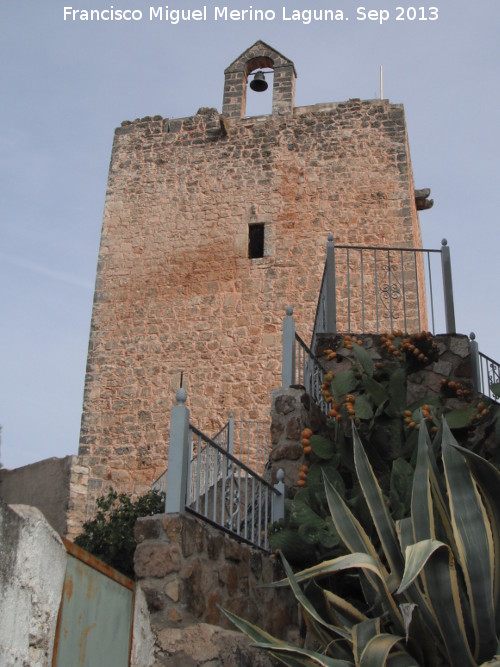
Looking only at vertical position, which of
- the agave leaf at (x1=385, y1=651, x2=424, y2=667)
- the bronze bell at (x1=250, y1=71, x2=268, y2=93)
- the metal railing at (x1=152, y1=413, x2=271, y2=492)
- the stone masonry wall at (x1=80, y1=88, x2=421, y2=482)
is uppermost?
the bronze bell at (x1=250, y1=71, x2=268, y2=93)

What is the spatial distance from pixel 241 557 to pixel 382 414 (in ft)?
4.14

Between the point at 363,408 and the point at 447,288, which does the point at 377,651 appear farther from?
the point at 447,288

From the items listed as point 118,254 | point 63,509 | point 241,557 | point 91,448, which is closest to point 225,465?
point 241,557

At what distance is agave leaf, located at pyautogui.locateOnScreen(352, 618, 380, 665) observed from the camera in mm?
3307

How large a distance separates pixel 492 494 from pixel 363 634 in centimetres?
76

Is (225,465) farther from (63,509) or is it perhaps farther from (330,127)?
(330,127)

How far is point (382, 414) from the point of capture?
5.15 m

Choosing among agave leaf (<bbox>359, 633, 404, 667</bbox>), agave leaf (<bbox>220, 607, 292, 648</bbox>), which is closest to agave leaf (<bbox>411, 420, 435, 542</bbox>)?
agave leaf (<bbox>359, 633, 404, 667</bbox>)

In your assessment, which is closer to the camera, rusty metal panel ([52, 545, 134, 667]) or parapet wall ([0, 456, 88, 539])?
rusty metal panel ([52, 545, 134, 667])

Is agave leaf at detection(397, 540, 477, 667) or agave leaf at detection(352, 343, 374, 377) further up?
agave leaf at detection(352, 343, 374, 377)

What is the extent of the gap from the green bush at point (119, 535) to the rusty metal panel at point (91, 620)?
13.3 feet

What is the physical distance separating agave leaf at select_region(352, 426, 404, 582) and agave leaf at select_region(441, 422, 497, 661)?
310 millimetres

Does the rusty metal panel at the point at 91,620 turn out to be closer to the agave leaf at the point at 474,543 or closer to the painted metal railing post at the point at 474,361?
the agave leaf at the point at 474,543

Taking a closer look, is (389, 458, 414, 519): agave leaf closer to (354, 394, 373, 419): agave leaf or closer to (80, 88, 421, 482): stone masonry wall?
(354, 394, 373, 419): agave leaf
